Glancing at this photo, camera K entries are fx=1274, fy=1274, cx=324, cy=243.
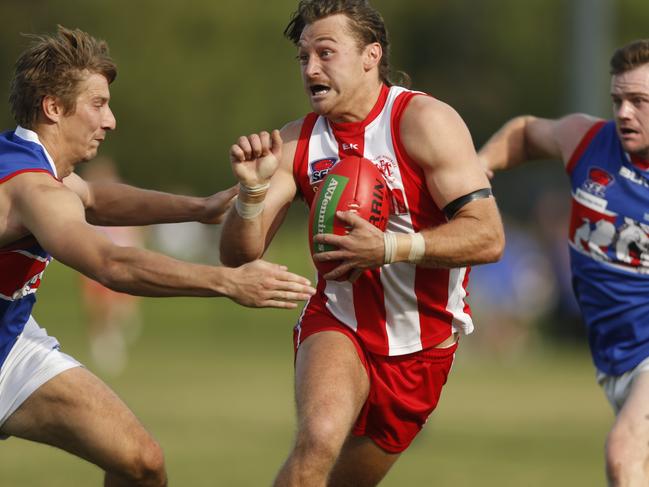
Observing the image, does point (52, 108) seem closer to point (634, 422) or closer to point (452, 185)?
point (452, 185)

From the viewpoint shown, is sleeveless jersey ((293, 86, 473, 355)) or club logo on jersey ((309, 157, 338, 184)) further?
club logo on jersey ((309, 157, 338, 184))

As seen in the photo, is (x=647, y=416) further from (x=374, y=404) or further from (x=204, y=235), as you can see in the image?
(x=204, y=235)

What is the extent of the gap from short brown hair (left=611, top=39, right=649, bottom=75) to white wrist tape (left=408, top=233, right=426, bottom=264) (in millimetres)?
1775

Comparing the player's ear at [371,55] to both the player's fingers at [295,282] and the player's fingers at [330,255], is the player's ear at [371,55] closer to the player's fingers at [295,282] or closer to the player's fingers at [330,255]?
the player's fingers at [330,255]

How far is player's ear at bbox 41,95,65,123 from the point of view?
19.3 feet

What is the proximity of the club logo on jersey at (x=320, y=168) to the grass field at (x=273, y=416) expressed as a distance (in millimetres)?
3394

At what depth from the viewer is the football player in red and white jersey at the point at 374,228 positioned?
18.9 ft

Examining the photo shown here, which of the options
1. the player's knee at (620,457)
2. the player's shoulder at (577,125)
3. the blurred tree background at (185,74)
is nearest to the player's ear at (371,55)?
the player's shoulder at (577,125)

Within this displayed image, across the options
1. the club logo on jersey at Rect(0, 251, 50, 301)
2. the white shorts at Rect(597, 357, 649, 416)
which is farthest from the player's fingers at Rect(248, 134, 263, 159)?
the white shorts at Rect(597, 357, 649, 416)

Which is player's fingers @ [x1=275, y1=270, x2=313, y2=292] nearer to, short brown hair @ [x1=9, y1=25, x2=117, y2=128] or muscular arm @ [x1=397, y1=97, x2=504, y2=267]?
muscular arm @ [x1=397, y1=97, x2=504, y2=267]

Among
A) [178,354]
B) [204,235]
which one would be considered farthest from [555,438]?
Result: [204,235]

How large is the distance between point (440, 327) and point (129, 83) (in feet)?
100

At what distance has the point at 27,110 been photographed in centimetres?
593

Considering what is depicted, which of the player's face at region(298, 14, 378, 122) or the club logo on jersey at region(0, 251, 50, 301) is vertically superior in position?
the player's face at region(298, 14, 378, 122)
